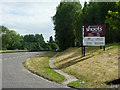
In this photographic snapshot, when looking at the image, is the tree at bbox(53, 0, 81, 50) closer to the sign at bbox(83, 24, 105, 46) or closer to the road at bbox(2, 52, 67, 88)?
the sign at bbox(83, 24, 105, 46)

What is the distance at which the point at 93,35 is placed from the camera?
25.7m

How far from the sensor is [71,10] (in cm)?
5075

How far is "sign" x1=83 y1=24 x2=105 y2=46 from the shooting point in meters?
25.5

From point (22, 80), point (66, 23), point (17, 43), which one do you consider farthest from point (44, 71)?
point (17, 43)

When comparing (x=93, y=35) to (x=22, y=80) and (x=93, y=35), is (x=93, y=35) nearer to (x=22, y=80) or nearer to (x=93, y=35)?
(x=93, y=35)

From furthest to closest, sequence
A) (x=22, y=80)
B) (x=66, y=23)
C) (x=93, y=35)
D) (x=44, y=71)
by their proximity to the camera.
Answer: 1. (x=66, y=23)
2. (x=93, y=35)
3. (x=44, y=71)
4. (x=22, y=80)

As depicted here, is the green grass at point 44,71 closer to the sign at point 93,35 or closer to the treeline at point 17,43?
the sign at point 93,35

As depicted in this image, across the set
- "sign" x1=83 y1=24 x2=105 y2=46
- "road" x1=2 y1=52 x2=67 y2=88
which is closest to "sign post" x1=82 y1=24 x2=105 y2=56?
"sign" x1=83 y1=24 x2=105 y2=46

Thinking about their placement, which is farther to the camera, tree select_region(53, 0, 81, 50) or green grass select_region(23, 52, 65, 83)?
tree select_region(53, 0, 81, 50)

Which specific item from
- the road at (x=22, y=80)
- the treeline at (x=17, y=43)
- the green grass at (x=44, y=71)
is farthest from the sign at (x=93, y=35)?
the treeline at (x=17, y=43)

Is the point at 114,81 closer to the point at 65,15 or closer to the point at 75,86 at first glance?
the point at 75,86

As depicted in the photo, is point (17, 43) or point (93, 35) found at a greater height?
point (93, 35)

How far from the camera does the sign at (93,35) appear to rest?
83.8 ft

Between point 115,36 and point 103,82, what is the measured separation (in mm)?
25328
